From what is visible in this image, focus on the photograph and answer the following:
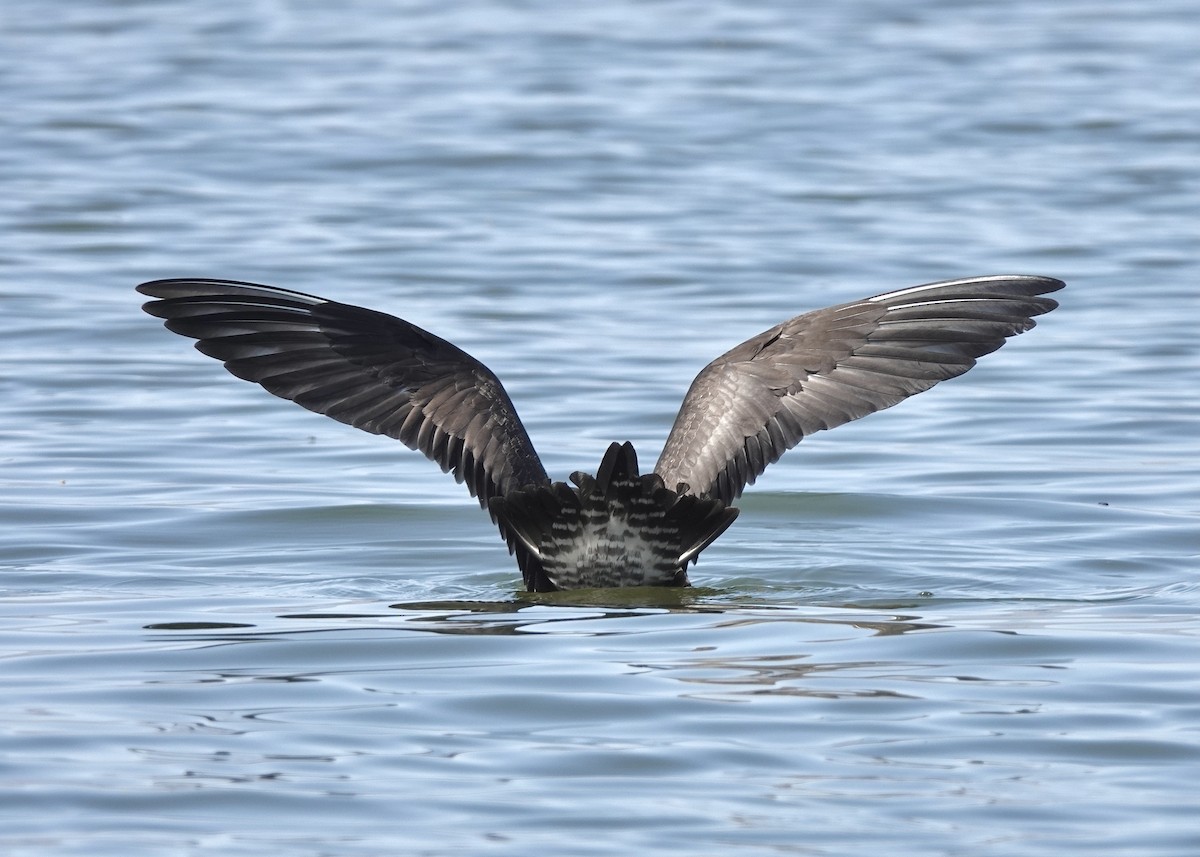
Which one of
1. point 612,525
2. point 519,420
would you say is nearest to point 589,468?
point 519,420

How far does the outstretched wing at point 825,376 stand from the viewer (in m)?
6.89

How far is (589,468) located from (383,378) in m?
2.65

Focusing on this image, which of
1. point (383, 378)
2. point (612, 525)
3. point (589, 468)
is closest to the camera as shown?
point (612, 525)

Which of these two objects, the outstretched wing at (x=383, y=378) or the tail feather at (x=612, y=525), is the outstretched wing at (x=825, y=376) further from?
the outstretched wing at (x=383, y=378)

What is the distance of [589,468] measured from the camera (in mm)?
9453

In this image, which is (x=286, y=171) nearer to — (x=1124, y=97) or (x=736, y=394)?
(x=1124, y=97)

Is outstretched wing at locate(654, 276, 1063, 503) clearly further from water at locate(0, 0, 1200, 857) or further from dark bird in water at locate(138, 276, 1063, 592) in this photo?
water at locate(0, 0, 1200, 857)

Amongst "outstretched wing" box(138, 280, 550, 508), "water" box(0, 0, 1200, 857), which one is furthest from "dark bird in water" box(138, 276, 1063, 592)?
"water" box(0, 0, 1200, 857)

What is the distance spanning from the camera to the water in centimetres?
480

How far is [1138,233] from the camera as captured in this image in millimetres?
15945

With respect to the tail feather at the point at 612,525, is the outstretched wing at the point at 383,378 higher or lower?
higher

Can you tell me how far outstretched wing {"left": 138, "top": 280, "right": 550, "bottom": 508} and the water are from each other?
53 cm

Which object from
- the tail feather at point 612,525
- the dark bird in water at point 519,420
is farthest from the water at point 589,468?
the dark bird in water at point 519,420

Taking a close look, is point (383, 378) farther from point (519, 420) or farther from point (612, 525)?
point (612, 525)
